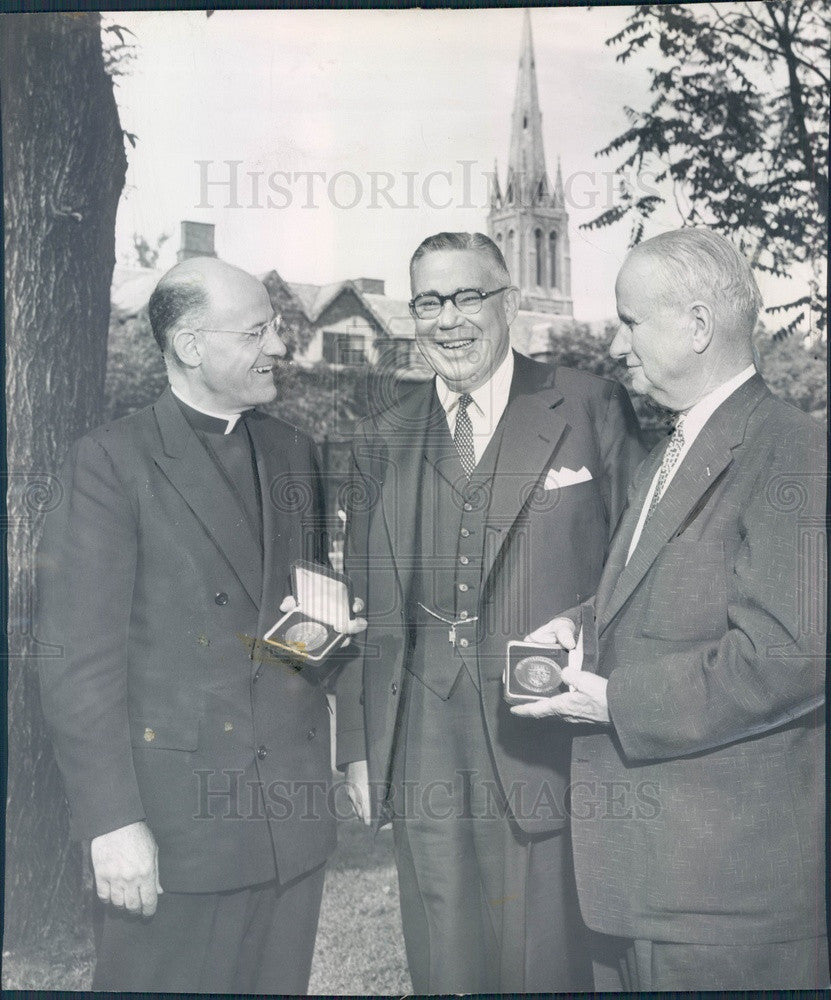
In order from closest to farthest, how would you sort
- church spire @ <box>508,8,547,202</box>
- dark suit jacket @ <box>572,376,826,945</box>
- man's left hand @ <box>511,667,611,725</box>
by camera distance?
1. dark suit jacket @ <box>572,376,826,945</box>
2. man's left hand @ <box>511,667,611,725</box>
3. church spire @ <box>508,8,547,202</box>

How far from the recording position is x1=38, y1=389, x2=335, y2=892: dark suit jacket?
13.1ft

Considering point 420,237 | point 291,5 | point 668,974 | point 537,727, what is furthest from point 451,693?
point 291,5

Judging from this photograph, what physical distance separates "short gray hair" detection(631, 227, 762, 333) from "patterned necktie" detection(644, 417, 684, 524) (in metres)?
0.43

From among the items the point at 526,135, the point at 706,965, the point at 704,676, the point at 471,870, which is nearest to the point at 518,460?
the point at 704,676

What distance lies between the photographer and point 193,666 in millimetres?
3994

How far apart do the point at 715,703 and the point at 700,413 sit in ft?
3.36

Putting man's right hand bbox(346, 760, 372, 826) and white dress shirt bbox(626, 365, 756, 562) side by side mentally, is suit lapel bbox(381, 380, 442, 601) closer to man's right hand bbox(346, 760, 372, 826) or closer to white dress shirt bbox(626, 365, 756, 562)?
man's right hand bbox(346, 760, 372, 826)

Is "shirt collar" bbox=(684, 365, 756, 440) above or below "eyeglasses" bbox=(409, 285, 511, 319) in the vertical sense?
below

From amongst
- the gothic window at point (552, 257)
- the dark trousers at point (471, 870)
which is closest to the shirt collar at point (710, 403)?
the gothic window at point (552, 257)

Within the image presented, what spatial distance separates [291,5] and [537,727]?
2927 mm

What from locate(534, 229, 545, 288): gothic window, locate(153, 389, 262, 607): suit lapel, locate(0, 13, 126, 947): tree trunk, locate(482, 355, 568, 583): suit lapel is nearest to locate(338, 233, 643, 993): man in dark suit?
locate(482, 355, 568, 583): suit lapel

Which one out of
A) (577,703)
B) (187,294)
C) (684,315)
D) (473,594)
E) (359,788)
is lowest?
(359,788)

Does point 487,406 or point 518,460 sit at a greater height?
point 487,406

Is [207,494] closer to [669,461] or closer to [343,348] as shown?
[343,348]
